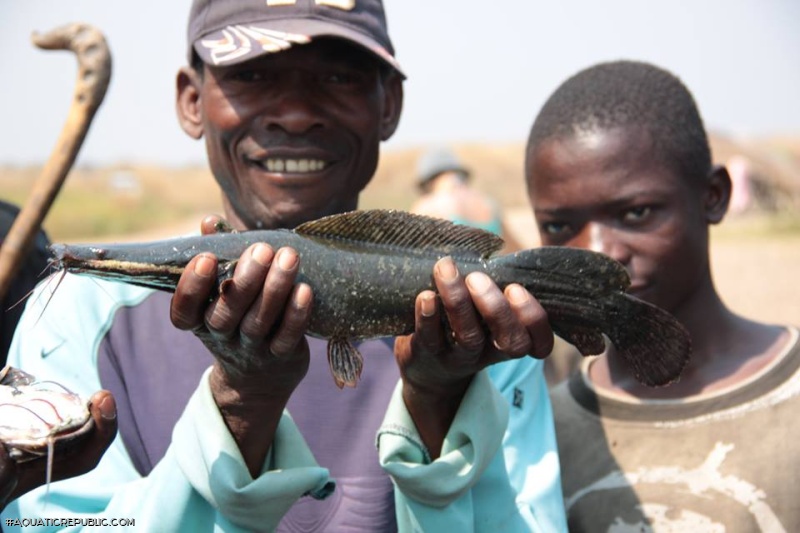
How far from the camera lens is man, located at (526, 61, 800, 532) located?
348 cm

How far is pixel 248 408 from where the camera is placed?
2.69 m

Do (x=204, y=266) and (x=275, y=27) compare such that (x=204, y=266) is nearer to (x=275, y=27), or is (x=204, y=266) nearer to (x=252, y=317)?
(x=252, y=317)

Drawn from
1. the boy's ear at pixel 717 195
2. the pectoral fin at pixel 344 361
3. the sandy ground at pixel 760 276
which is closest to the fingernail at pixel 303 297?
the pectoral fin at pixel 344 361

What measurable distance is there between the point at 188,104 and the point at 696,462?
238 cm

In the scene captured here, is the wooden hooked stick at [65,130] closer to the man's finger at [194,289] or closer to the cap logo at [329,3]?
the cap logo at [329,3]

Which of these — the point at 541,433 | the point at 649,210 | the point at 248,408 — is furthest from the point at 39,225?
the point at 649,210

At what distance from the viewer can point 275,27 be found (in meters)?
3.18

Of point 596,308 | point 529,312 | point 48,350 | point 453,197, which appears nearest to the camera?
point 529,312

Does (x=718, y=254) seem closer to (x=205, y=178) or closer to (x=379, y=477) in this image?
(x=379, y=477)

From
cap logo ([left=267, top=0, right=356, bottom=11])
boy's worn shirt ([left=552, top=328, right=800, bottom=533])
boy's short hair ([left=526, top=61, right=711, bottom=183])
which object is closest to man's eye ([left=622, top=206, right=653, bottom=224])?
boy's short hair ([left=526, top=61, right=711, bottom=183])

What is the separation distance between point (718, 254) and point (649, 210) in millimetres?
21537

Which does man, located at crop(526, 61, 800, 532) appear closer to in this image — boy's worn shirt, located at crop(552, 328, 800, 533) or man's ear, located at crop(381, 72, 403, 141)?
boy's worn shirt, located at crop(552, 328, 800, 533)

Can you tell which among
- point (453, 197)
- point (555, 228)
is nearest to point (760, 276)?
point (453, 197)

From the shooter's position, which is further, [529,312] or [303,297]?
[529,312]
